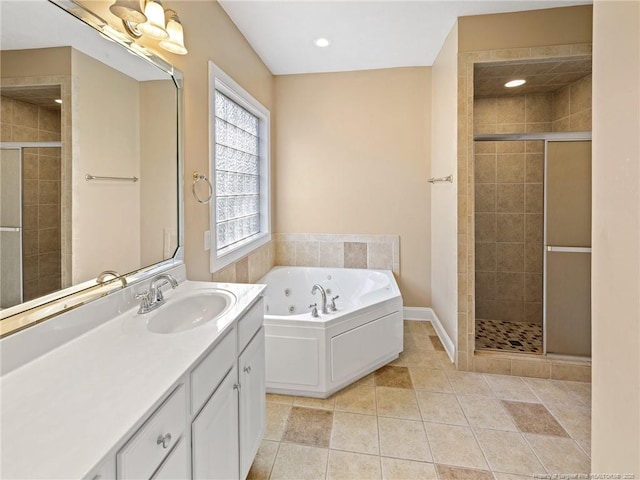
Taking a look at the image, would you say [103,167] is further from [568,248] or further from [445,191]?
[568,248]

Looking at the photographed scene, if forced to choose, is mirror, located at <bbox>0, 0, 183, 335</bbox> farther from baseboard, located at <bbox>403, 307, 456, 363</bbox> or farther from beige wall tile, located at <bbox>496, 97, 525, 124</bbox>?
beige wall tile, located at <bbox>496, 97, 525, 124</bbox>

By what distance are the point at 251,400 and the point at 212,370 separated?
0.48 meters

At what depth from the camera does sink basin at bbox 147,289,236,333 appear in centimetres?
138

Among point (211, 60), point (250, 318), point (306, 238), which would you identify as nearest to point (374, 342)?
point (250, 318)

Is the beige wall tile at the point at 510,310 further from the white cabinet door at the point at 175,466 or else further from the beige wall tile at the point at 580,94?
the white cabinet door at the point at 175,466

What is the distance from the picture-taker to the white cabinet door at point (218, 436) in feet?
3.18

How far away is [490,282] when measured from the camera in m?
3.48

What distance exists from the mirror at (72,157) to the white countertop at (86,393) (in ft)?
0.60

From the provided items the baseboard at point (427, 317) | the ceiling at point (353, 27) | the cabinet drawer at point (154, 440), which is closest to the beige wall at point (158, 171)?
the cabinet drawer at point (154, 440)

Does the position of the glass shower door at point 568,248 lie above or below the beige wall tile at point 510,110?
below

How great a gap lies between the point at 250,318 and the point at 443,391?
5.24 ft

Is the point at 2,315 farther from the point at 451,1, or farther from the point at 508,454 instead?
the point at 451,1

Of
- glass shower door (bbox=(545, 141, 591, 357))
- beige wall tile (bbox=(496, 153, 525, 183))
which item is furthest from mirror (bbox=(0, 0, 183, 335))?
beige wall tile (bbox=(496, 153, 525, 183))

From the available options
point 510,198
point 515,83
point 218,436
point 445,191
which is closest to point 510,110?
point 515,83
